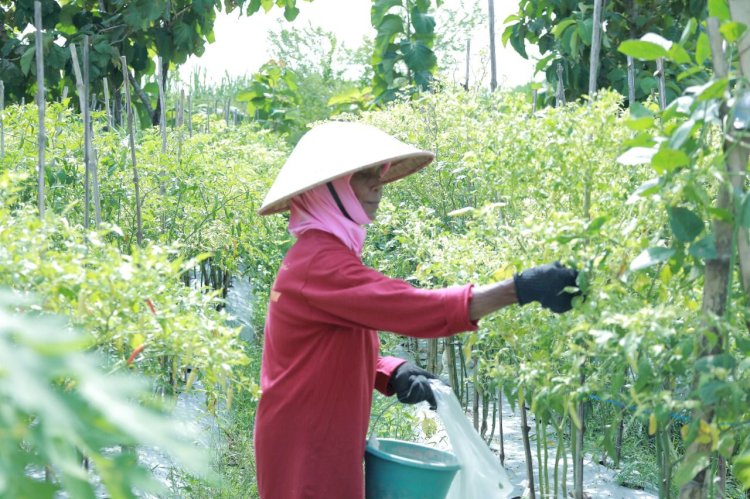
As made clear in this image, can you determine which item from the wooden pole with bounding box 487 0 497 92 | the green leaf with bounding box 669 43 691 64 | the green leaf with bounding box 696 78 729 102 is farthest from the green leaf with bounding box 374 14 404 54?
the green leaf with bounding box 696 78 729 102

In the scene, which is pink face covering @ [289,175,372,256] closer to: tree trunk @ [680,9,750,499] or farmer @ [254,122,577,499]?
farmer @ [254,122,577,499]

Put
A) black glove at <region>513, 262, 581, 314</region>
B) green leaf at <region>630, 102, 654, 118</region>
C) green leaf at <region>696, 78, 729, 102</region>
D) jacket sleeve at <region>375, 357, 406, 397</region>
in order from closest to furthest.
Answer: green leaf at <region>696, 78, 729, 102</region>, green leaf at <region>630, 102, 654, 118</region>, black glove at <region>513, 262, 581, 314</region>, jacket sleeve at <region>375, 357, 406, 397</region>

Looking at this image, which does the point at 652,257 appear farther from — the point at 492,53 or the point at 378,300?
the point at 492,53

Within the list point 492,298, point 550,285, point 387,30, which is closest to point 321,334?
point 492,298

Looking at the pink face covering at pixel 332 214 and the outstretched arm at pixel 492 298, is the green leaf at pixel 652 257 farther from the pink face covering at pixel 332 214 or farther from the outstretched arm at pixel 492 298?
the pink face covering at pixel 332 214

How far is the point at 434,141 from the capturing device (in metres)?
4.34

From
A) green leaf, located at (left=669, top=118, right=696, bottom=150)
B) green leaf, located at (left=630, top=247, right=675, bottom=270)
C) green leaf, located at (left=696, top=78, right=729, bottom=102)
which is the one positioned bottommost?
green leaf, located at (left=630, top=247, right=675, bottom=270)

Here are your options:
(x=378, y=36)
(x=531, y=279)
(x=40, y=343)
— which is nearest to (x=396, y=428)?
(x=531, y=279)

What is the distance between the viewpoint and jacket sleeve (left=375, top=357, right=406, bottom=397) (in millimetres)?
2551

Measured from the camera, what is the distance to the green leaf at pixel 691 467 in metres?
1.50

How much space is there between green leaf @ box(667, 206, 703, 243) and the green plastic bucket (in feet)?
3.13

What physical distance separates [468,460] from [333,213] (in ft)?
2.35

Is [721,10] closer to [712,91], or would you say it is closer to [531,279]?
[712,91]

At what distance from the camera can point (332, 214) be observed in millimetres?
2256
